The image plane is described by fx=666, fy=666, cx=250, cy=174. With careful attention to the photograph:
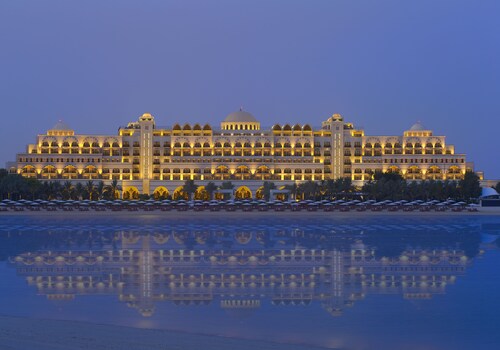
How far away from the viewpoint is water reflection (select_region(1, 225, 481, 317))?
47.0 ft

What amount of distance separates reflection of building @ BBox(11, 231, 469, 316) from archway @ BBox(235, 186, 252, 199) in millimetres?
64537

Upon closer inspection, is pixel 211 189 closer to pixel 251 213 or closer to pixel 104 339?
pixel 251 213

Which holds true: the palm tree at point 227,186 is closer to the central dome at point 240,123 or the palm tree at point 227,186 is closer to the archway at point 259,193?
the archway at point 259,193

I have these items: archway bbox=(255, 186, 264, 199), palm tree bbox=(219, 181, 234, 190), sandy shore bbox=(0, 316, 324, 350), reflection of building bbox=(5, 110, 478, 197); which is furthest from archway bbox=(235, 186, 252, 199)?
sandy shore bbox=(0, 316, 324, 350)

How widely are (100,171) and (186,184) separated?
14.6 metres

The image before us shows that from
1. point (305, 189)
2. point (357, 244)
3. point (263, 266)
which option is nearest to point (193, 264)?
point (263, 266)

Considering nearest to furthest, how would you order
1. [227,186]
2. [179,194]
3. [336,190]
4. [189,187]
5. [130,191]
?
[336,190]
[189,187]
[227,186]
[179,194]
[130,191]

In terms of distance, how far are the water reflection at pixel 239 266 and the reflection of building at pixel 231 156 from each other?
202 ft

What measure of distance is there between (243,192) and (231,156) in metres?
6.01

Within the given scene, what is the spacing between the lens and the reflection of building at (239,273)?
14188mm

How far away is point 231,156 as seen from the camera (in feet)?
310

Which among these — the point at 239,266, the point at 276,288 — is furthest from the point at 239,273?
the point at 276,288

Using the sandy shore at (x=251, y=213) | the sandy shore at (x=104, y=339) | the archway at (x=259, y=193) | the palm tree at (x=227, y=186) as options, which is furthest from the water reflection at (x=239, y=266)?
the archway at (x=259, y=193)

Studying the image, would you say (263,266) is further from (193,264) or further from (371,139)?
(371,139)
